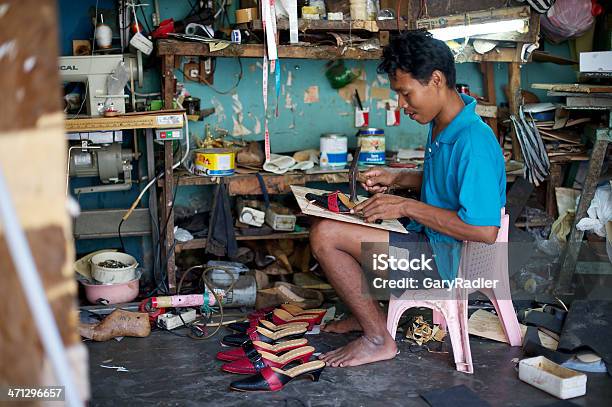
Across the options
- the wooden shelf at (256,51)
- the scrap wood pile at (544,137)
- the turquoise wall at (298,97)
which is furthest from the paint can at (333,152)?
the scrap wood pile at (544,137)

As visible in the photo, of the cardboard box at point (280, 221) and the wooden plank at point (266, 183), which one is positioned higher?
the wooden plank at point (266, 183)

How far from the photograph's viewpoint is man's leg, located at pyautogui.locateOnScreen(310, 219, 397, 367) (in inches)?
154

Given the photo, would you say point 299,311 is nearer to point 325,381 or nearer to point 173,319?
point 173,319

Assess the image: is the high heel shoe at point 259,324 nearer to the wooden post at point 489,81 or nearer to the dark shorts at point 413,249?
the dark shorts at point 413,249

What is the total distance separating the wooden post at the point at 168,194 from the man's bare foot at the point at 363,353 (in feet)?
4.84

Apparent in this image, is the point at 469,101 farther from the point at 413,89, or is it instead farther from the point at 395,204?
the point at 395,204

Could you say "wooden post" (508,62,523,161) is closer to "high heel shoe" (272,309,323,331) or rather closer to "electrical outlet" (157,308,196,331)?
"high heel shoe" (272,309,323,331)

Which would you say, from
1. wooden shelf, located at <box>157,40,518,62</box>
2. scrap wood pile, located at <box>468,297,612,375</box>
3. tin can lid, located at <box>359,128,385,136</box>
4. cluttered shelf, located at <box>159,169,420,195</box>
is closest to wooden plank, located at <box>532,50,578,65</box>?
wooden shelf, located at <box>157,40,518,62</box>

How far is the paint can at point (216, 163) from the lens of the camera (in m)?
5.00

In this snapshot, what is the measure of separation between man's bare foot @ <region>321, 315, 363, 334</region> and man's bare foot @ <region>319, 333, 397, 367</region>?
40 centimetres

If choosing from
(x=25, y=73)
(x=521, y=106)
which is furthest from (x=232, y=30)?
(x=25, y=73)

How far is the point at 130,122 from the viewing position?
466 centimetres

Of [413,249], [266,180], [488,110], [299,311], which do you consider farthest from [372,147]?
[413,249]

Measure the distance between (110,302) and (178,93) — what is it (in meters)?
1.55
